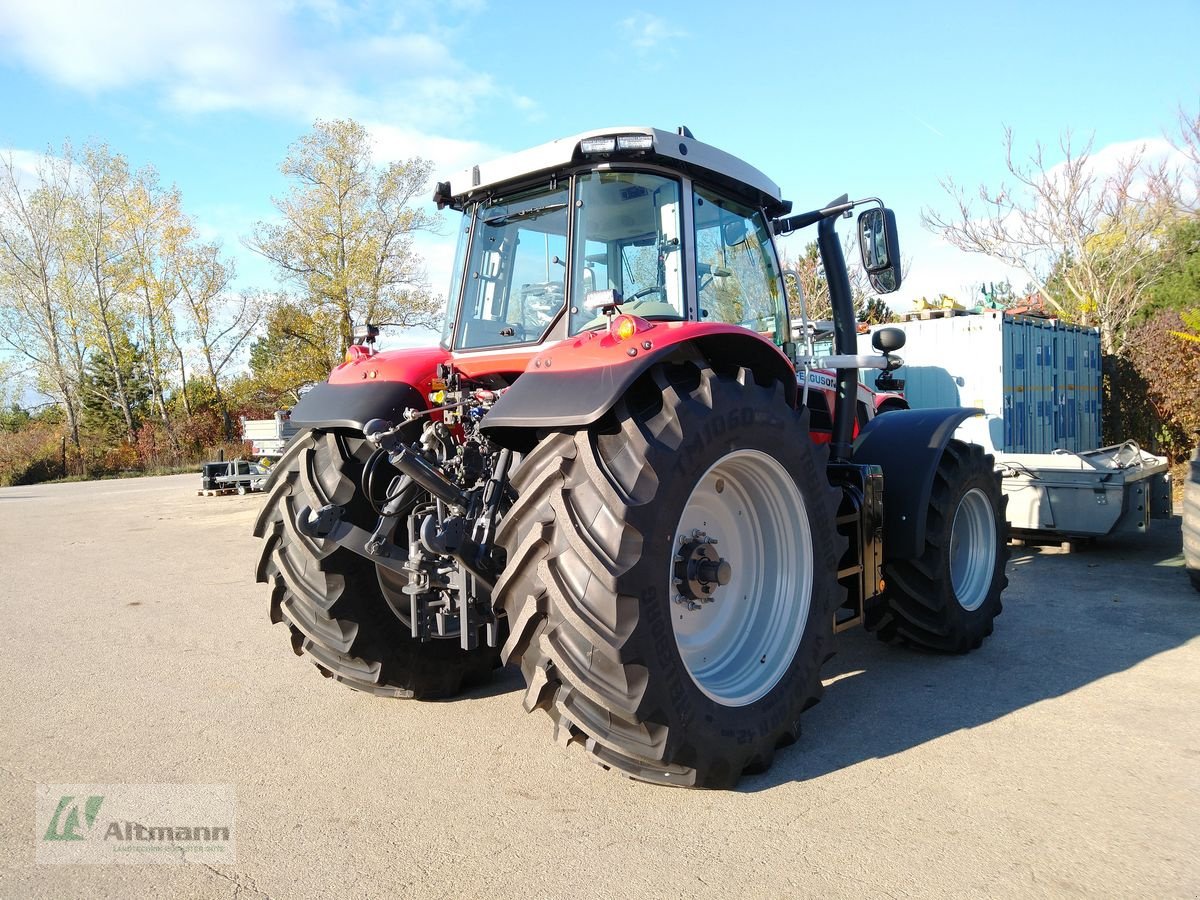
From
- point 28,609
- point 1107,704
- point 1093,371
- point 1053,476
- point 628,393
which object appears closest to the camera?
point 628,393

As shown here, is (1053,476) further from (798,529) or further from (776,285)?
(798,529)

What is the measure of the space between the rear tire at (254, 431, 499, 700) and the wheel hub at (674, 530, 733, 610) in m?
1.33

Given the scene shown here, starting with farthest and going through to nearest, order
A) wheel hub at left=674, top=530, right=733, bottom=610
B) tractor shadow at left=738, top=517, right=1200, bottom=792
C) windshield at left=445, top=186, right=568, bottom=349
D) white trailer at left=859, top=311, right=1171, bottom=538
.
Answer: white trailer at left=859, top=311, right=1171, bottom=538
windshield at left=445, top=186, right=568, bottom=349
tractor shadow at left=738, top=517, right=1200, bottom=792
wheel hub at left=674, top=530, right=733, bottom=610

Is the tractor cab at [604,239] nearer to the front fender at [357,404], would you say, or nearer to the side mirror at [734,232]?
the side mirror at [734,232]

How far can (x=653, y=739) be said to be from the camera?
2.81 metres

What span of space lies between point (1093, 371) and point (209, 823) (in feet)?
49.0

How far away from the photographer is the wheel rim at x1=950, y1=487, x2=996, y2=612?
4957 millimetres

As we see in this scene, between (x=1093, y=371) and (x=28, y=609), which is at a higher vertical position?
(x=1093, y=371)

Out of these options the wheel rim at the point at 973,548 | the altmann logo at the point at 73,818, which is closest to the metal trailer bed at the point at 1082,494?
the wheel rim at the point at 973,548

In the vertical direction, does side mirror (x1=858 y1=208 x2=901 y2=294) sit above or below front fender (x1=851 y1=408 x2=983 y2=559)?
above

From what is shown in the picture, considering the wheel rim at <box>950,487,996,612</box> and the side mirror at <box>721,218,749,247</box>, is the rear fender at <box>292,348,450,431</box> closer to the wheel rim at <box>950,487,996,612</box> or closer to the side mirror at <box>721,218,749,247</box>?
the side mirror at <box>721,218,749,247</box>

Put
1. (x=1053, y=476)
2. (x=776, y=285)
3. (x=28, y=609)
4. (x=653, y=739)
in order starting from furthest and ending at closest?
(x=1053, y=476), (x=28, y=609), (x=776, y=285), (x=653, y=739)

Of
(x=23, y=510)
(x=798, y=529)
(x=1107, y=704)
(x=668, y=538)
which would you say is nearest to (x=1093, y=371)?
(x=1107, y=704)

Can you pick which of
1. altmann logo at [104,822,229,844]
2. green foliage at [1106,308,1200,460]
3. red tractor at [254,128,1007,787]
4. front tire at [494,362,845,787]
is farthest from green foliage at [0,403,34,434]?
front tire at [494,362,845,787]
